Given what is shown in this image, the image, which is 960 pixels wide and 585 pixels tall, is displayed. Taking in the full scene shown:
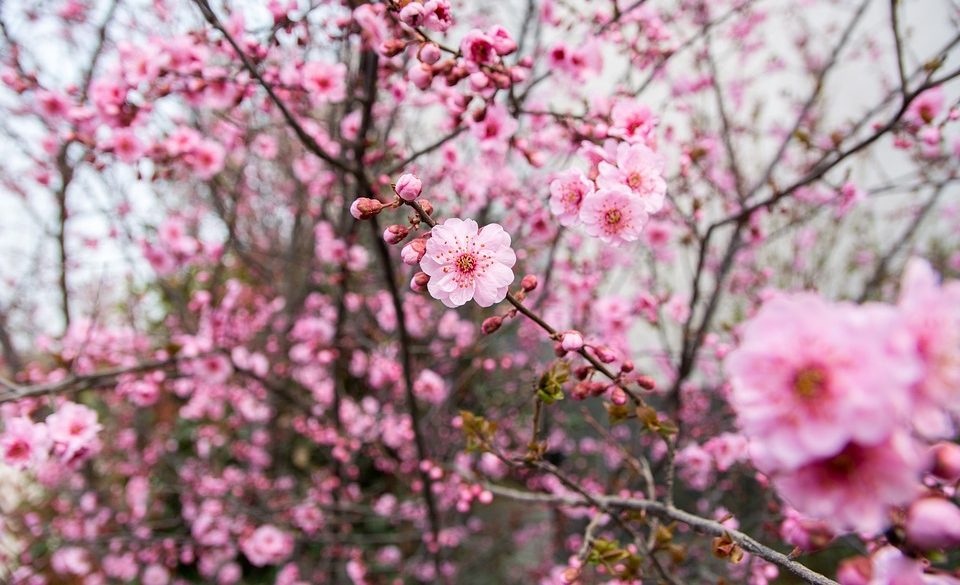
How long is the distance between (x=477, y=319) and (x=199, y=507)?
3.41 meters

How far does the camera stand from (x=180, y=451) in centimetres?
655

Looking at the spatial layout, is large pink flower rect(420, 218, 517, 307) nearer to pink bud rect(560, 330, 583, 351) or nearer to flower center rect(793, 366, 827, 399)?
pink bud rect(560, 330, 583, 351)

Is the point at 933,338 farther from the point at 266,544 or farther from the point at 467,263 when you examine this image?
the point at 266,544

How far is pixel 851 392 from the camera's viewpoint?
616 millimetres

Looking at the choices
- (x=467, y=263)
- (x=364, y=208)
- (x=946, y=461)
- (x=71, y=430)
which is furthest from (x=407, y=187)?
(x=71, y=430)

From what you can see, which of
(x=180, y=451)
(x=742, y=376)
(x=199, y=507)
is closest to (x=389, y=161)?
(x=742, y=376)

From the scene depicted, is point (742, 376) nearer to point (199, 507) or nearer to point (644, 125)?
point (644, 125)

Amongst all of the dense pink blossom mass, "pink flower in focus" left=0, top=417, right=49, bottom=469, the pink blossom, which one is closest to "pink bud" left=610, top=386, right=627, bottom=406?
the dense pink blossom mass

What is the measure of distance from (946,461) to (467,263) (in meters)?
0.95

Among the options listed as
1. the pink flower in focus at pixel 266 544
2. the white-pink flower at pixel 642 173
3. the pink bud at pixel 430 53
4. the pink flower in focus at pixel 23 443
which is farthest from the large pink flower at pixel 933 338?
the pink flower in focus at pixel 266 544

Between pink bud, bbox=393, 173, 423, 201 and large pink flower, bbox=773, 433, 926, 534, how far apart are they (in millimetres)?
881

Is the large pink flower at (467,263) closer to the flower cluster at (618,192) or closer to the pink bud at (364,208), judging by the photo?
the pink bud at (364,208)

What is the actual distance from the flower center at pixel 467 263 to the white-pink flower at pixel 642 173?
41 centimetres

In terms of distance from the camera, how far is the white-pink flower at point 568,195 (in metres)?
1.45
